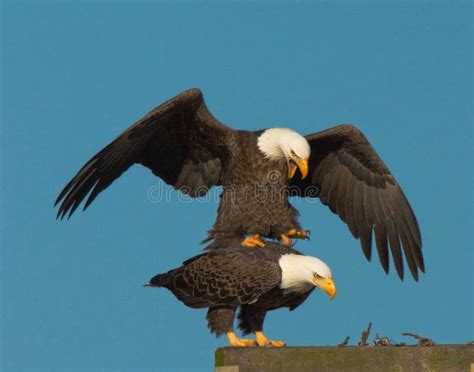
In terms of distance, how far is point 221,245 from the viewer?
861cm

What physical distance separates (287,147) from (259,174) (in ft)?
1.48

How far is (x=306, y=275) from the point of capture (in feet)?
24.0

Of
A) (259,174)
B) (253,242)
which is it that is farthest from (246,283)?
(259,174)

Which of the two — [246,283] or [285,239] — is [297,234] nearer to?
[285,239]

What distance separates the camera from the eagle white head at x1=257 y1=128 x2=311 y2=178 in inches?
340

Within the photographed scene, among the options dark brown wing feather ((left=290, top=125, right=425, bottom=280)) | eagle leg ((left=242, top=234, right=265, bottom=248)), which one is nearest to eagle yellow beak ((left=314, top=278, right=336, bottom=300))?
eagle leg ((left=242, top=234, right=265, bottom=248))

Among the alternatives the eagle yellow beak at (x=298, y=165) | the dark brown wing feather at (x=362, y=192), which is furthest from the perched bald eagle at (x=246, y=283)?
the dark brown wing feather at (x=362, y=192)

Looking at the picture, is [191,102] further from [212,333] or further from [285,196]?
[212,333]

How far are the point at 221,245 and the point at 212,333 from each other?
1.45 m

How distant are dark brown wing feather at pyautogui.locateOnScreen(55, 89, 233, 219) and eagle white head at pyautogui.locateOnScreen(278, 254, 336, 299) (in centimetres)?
206

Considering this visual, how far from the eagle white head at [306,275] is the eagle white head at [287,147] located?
4.22 feet

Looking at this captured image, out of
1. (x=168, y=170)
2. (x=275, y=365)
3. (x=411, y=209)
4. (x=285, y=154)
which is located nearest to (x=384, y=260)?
(x=411, y=209)

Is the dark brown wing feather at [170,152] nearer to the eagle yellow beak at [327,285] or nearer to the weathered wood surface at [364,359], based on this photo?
the eagle yellow beak at [327,285]

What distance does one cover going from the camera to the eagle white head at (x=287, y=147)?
864 cm
